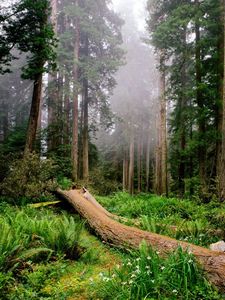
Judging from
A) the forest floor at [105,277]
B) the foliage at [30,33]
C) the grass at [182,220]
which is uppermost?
the foliage at [30,33]

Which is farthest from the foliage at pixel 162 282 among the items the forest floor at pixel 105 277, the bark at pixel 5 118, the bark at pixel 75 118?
the bark at pixel 5 118

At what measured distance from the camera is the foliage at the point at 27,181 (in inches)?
414

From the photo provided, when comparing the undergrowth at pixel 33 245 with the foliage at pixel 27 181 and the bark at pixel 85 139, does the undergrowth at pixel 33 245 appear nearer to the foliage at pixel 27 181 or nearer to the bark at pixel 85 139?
the foliage at pixel 27 181

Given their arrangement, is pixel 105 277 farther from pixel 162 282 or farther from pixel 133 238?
pixel 133 238

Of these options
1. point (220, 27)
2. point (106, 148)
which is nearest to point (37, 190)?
point (220, 27)

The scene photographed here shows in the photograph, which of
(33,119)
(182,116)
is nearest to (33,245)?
(33,119)

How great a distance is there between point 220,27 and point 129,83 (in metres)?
26.0

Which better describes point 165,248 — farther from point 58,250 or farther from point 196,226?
point 196,226

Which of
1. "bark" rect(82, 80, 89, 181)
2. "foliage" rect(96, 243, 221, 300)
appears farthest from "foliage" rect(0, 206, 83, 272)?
"bark" rect(82, 80, 89, 181)

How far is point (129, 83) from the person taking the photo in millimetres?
39812

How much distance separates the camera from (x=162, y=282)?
383 centimetres

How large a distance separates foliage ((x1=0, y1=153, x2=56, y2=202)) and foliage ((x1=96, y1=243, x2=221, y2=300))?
6.89m

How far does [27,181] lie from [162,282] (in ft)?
26.1

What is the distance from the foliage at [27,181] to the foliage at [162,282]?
689cm
